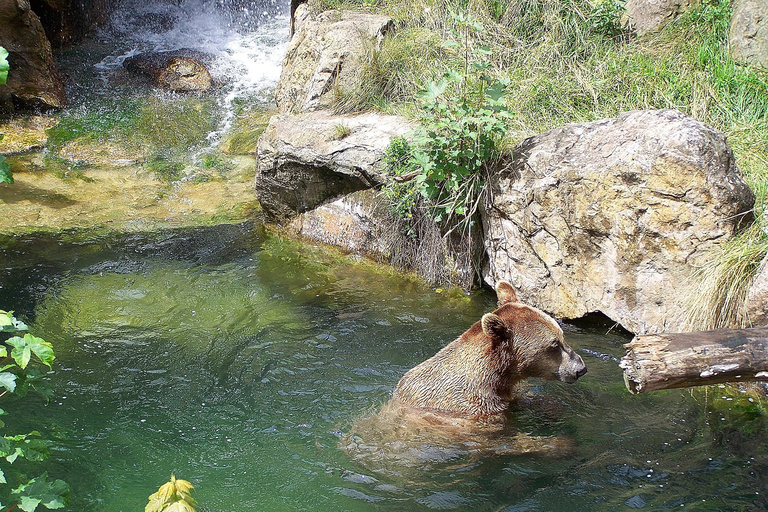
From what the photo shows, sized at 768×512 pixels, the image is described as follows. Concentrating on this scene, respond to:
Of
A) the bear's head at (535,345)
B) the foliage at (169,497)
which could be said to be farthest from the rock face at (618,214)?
the foliage at (169,497)

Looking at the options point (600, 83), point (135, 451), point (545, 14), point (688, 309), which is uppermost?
point (545, 14)

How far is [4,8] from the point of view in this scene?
10.7m

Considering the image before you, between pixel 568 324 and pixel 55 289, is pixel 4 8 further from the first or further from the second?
pixel 568 324

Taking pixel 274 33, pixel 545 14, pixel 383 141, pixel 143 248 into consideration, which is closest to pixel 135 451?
pixel 143 248

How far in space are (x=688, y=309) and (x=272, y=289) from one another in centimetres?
406

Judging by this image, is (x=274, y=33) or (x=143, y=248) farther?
(x=274, y=33)

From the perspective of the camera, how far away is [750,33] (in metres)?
7.19

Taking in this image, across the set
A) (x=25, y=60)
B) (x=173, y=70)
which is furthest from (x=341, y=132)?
(x=25, y=60)

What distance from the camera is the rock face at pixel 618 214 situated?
210 inches

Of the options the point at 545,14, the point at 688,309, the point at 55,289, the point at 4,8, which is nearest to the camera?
the point at 688,309

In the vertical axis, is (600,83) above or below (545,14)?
below

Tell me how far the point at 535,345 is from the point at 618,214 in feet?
6.06

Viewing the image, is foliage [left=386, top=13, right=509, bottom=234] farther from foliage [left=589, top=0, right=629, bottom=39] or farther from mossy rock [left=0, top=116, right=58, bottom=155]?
mossy rock [left=0, top=116, right=58, bottom=155]

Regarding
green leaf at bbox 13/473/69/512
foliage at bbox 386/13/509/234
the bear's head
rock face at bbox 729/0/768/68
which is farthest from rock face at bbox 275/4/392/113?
green leaf at bbox 13/473/69/512
